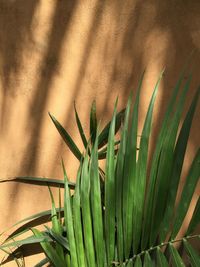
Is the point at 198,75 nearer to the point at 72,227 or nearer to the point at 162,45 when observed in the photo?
the point at 162,45

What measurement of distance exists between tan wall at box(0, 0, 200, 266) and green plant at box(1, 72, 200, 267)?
0.89 ft

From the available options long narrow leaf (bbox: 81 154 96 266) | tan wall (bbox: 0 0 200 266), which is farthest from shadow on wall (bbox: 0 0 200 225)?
long narrow leaf (bbox: 81 154 96 266)

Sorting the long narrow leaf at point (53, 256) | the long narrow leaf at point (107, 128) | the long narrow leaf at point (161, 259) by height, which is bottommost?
the long narrow leaf at point (161, 259)

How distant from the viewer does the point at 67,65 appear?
1847 mm

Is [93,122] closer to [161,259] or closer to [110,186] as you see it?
[110,186]

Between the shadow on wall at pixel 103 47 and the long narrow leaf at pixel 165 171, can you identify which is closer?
the long narrow leaf at pixel 165 171

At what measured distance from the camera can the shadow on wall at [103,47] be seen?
1.74 m

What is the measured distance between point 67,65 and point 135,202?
0.57 m

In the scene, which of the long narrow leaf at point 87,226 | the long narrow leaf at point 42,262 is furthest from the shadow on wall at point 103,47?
the long narrow leaf at point 87,226

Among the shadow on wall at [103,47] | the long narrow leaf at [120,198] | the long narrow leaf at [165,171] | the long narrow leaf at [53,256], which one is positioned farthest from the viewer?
the shadow on wall at [103,47]

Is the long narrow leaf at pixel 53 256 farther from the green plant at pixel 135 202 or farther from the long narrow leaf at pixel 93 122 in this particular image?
the long narrow leaf at pixel 93 122

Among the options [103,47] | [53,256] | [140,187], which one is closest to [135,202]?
[140,187]

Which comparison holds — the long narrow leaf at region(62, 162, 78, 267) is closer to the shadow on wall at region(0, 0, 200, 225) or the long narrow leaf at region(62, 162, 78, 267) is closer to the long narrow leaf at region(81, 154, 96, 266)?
the long narrow leaf at region(81, 154, 96, 266)

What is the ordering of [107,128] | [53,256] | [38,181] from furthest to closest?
1. [38,181]
2. [107,128]
3. [53,256]
